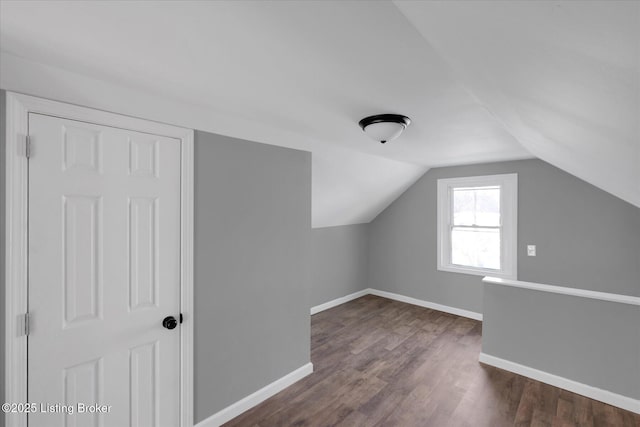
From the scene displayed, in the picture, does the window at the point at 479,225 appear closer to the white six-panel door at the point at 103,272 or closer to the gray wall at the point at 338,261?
the gray wall at the point at 338,261

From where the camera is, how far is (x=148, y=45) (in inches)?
48.7

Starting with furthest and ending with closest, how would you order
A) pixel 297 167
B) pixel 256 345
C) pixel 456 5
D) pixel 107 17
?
1. pixel 297 167
2. pixel 256 345
3. pixel 107 17
4. pixel 456 5

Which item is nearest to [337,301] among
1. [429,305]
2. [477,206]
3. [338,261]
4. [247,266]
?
[338,261]

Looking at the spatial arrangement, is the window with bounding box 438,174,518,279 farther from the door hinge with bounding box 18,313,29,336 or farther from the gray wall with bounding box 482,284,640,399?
the door hinge with bounding box 18,313,29,336

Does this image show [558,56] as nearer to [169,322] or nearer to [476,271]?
[169,322]

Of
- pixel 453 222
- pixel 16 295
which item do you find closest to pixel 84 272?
pixel 16 295

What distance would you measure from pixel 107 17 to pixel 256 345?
2320 millimetres

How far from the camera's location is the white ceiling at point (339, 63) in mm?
578

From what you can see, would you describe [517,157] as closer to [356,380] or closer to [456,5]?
[356,380]

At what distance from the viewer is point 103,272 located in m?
1.73

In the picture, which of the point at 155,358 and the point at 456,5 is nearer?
the point at 456,5

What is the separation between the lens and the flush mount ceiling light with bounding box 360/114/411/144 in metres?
2.12

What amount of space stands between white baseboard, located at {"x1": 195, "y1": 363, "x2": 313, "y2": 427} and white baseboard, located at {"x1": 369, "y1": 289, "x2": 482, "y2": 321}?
2682 mm

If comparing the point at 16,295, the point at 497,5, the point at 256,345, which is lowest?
the point at 256,345
